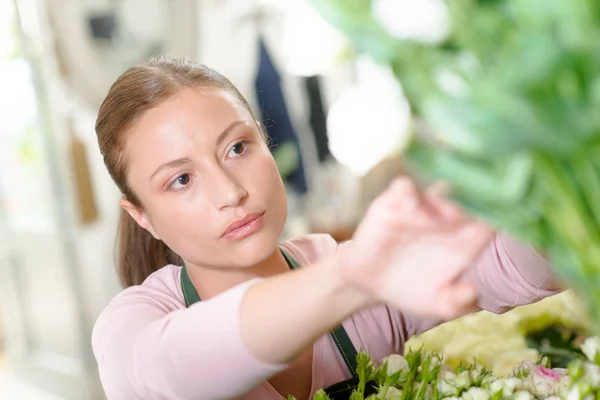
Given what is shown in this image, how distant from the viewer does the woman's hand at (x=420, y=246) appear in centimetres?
32

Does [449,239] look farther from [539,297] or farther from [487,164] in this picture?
[539,297]

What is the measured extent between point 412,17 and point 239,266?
433 mm

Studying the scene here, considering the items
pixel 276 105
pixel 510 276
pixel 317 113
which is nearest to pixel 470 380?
pixel 510 276

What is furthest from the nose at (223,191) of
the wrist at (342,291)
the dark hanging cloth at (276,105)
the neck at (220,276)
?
the dark hanging cloth at (276,105)

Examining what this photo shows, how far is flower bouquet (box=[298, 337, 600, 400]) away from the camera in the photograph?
0.49 metres

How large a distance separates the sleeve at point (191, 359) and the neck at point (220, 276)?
0.16 meters

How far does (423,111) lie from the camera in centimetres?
24

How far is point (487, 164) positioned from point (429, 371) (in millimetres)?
331

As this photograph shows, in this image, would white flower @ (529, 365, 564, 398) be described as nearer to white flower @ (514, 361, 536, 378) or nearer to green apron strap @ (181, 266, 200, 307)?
white flower @ (514, 361, 536, 378)

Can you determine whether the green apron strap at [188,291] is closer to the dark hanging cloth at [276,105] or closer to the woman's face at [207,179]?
the woman's face at [207,179]

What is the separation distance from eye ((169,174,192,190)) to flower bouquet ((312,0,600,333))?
38 cm

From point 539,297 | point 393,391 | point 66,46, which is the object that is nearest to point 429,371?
point 393,391

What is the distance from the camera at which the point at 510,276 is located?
2.02 ft

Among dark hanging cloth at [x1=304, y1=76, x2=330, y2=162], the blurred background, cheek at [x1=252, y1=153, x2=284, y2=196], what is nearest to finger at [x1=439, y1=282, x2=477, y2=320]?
cheek at [x1=252, y1=153, x2=284, y2=196]
